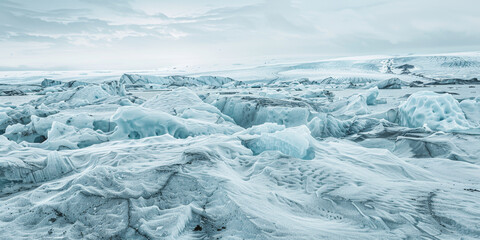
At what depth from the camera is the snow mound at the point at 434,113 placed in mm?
5801

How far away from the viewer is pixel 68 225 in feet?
5.71

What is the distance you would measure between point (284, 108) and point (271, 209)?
4913 mm

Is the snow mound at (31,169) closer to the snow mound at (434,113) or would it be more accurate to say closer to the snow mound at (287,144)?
the snow mound at (287,144)

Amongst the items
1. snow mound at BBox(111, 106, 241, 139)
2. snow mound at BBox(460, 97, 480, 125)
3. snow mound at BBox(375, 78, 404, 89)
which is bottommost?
snow mound at BBox(375, 78, 404, 89)

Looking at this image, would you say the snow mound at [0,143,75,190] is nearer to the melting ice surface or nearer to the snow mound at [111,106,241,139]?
the melting ice surface

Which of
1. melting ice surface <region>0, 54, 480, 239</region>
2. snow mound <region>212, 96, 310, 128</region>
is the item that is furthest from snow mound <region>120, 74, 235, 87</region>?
melting ice surface <region>0, 54, 480, 239</region>

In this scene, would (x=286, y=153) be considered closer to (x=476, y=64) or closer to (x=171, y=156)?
(x=171, y=156)

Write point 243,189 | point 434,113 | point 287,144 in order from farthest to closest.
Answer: point 434,113 < point 287,144 < point 243,189

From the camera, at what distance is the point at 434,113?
20.2 ft

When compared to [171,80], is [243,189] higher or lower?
higher

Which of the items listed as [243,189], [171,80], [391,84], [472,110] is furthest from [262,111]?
[171,80]

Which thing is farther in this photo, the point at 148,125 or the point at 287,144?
the point at 148,125

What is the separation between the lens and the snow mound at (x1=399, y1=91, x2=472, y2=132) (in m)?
5.80

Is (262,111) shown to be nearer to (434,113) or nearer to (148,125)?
(148,125)
